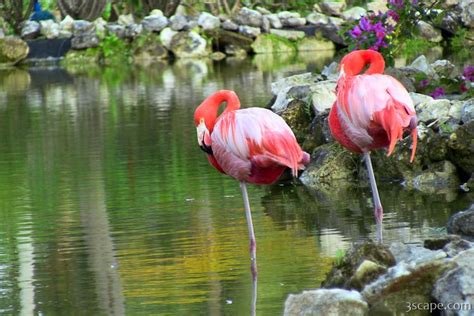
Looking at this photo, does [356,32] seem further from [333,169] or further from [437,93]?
[333,169]

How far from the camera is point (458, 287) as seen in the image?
603cm

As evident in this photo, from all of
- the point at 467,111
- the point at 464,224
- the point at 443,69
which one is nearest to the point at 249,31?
the point at 443,69

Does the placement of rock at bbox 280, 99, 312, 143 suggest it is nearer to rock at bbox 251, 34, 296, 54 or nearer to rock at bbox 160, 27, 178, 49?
rock at bbox 251, 34, 296, 54

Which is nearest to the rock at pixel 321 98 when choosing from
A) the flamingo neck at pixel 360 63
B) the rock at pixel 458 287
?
the flamingo neck at pixel 360 63

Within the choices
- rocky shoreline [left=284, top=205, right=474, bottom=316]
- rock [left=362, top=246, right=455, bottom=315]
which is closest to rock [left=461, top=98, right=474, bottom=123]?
rocky shoreline [left=284, top=205, right=474, bottom=316]

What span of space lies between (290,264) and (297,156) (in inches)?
28.6

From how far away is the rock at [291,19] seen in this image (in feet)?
123

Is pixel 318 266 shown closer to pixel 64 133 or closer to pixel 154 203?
pixel 154 203

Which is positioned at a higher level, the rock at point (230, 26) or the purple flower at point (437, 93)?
the purple flower at point (437, 93)

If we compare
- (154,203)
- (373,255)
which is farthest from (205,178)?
(373,255)

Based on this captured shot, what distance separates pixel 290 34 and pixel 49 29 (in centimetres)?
660

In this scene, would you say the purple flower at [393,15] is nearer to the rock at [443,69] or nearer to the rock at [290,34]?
the rock at [443,69]

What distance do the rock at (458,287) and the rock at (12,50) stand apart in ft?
97.9

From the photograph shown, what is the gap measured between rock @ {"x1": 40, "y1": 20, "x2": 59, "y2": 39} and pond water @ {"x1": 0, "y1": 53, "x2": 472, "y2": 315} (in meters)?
19.0
